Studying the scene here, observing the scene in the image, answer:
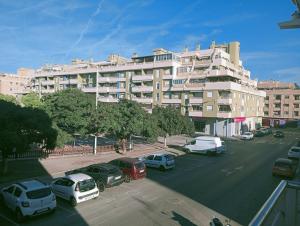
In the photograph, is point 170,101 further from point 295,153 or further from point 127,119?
point 295,153

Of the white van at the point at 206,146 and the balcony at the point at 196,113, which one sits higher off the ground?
the balcony at the point at 196,113

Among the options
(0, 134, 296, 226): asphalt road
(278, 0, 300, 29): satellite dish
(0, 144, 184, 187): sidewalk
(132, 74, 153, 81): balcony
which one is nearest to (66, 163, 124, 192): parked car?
(0, 134, 296, 226): asphalt road

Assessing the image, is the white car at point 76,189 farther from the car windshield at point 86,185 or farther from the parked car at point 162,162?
the parked car at point 162,162

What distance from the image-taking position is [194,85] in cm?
6356

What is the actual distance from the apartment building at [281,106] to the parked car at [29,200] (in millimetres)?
99798

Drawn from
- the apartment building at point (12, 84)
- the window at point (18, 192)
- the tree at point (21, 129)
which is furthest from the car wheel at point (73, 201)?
the apartment building at point (12, 84)

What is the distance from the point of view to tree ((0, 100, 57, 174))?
19.3m

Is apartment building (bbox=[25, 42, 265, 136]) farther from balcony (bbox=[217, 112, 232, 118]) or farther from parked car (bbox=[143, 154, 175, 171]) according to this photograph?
parked car (bbox=[143, 154, 175, 171])

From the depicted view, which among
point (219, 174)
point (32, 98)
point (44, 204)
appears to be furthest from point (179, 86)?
point (44, 204)

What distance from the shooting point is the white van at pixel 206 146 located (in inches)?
1455

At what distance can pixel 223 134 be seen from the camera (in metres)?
63.1

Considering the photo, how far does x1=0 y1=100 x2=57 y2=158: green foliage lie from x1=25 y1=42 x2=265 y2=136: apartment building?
42259mm

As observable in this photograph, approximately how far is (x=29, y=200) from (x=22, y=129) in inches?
335

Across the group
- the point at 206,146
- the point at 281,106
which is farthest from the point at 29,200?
the point at 281,106
